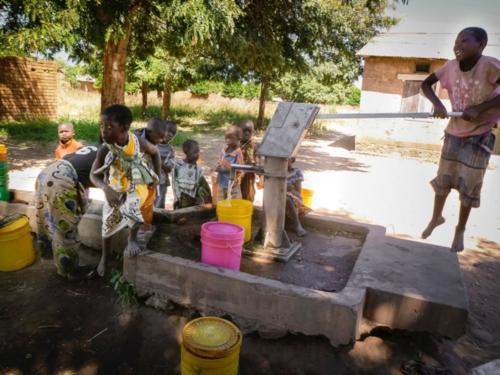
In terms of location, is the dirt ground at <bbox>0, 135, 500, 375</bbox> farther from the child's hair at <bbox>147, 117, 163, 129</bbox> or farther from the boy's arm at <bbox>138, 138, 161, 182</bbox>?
the child's hair at <bbox>147, 117, 163, 129</bbox>

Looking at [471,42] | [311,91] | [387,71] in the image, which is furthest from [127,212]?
[311,91]

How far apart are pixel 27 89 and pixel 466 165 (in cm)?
1506

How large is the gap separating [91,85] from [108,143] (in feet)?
97.5

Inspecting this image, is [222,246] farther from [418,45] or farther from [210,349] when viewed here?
[418,45]

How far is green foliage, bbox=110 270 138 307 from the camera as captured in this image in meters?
3.32

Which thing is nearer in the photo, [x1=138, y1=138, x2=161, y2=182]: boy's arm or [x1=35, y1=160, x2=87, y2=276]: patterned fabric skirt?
[x1=138, y1=138, x2=161, y2=182]: boy's arm

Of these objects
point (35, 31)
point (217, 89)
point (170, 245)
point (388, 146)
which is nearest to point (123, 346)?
point (170, 245)

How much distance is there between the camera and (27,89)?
14.3m

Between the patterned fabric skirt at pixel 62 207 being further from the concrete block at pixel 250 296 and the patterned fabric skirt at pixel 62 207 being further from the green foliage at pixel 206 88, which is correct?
the green foliage at pixel 206 88

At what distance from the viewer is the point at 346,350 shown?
9.09 feet

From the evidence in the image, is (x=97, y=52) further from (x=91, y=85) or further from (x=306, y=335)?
(x=91, y=85)

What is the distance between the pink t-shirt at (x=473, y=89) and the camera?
2873mm

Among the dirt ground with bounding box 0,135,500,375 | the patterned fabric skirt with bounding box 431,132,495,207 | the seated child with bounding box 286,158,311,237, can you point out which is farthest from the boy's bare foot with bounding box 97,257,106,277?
the patterned fabric skirt with bounding box 431,132,495,207

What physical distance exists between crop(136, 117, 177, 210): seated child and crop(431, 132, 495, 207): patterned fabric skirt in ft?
8.57
